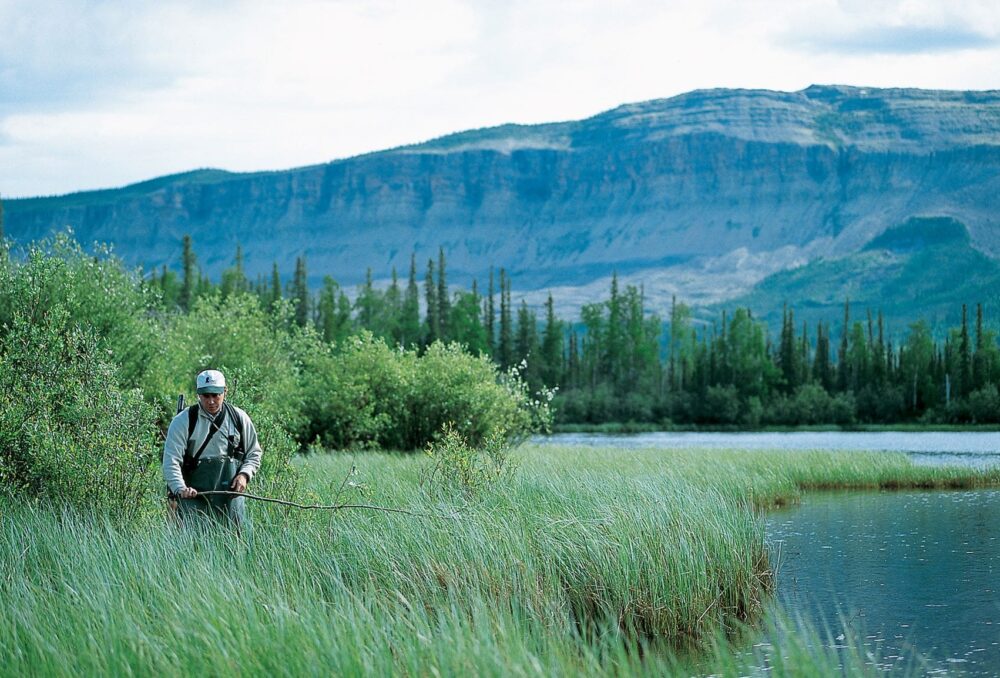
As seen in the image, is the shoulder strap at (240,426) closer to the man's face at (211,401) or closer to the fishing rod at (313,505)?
the man's face at (211,401)

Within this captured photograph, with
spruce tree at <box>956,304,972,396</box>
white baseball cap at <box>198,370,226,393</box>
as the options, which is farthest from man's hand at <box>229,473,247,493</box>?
spruce tree at <box>956,304,972,396</box>

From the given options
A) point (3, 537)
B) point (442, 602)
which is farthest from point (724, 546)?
point (3, 537)

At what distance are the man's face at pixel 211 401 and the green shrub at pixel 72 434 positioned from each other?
2.05 m

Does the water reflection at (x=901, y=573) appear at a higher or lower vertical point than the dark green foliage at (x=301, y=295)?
lower

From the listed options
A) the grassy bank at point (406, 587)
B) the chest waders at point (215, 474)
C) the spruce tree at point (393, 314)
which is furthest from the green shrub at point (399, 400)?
the spruce tree at point (393, 314)

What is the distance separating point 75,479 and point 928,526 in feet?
50.7

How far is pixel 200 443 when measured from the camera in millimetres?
10898

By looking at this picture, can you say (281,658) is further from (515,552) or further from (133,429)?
(133,429)

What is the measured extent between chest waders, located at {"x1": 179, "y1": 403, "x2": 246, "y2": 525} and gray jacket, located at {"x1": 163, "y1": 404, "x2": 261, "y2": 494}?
30mm

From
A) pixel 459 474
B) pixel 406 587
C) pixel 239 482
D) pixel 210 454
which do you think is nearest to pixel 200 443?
pixel 210 454

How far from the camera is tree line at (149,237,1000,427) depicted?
3223 inches

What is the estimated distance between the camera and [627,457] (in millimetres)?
29094

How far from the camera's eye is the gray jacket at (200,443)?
34.9 ft

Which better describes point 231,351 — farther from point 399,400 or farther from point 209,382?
point 209,382
